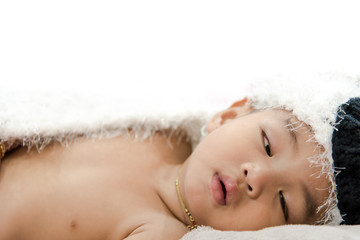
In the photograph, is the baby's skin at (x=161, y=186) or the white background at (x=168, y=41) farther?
the white background at (x=168, y=41)

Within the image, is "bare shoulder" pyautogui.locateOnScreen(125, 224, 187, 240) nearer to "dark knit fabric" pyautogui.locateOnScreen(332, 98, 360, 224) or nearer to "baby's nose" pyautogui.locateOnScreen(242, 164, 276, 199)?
"baby's nose" pyautogui.locateOnScreen(242, 164, 276, 199)

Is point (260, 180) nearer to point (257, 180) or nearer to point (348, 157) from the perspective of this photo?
point (257, 180)

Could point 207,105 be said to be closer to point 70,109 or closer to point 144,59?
point 144,59

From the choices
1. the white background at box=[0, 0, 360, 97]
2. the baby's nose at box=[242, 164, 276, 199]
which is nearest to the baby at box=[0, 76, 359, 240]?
the baby's nose at box=[242, 164, 276, 199]

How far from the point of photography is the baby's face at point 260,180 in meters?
1.07

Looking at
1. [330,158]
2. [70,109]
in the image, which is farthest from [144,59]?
[330,158]

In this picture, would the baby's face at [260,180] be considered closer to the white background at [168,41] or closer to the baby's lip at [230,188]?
the baby's lip at [230,188]

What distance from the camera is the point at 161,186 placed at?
1.31m

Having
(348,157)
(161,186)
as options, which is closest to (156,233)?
(161,186)

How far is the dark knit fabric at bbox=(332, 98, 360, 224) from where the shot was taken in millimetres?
993

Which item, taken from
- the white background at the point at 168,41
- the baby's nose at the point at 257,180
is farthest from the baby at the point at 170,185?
the white background at the point at 168,41

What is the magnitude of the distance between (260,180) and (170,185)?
372 mm

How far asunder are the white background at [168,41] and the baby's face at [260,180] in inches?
21.6

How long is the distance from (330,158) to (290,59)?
0.71 m
